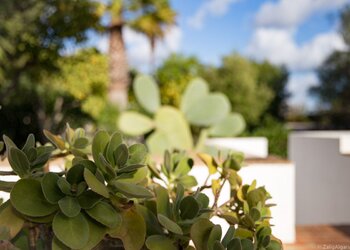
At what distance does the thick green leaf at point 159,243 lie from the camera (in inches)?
35.0

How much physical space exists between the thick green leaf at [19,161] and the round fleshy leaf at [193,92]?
8.10m

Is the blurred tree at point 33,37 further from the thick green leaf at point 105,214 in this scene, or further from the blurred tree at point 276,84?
the thick green leaf at point 105,214

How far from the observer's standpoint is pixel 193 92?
29.9ft

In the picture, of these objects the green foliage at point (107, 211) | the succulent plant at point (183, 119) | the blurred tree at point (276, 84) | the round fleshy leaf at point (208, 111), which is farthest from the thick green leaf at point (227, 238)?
the blurred tree at point (276, 84)

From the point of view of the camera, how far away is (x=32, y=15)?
41.0 feet

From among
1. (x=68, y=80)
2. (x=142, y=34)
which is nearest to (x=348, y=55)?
(x=142, y=34)

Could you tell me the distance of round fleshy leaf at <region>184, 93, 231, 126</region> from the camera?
902 centimetres

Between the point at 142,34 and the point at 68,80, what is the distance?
8.44 feet

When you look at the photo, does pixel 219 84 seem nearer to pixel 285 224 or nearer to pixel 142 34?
pixel 142 34

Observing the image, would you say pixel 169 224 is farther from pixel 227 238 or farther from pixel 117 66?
pixel 117 66

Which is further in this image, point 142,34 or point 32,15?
point 142,34

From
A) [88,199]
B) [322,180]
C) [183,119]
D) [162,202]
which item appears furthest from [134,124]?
[88,199]

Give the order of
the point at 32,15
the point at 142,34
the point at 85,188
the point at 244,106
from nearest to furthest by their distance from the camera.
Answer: the point at 85,188, the point at 32,15, the point at 142,34, the point at 244,106

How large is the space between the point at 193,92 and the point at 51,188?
8.29 metres
